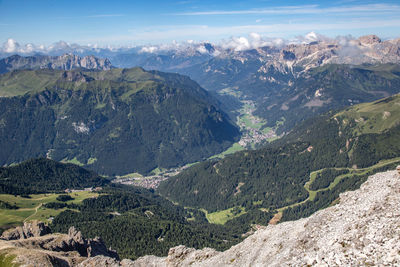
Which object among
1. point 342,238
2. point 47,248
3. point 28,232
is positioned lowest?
point 28,232

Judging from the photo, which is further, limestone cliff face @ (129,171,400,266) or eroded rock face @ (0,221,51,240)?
eroded rock face @ (0,221,51,240)

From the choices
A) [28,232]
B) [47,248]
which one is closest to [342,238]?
[47,248]

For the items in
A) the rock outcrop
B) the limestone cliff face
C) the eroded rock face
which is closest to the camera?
the limestone cliff face

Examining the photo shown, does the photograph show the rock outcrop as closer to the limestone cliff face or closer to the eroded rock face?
the eroded rock face

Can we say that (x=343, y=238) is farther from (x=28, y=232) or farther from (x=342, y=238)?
(x=28, y=232)

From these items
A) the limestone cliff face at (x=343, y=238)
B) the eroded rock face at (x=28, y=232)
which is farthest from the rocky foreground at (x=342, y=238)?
the eroded rock face at (x=28, y=232)

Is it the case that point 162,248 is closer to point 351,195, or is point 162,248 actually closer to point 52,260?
point 52,260

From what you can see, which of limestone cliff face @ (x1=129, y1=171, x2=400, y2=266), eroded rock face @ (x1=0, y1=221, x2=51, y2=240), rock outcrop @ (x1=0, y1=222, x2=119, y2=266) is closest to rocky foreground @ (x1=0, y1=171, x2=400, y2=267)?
limestone cliff face @ (x1=129, y1=171, x2=400, y2=266)

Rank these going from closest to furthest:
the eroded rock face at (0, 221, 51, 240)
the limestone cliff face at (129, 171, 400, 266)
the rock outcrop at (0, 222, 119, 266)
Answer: the limestone cliff face at (129, 171, 400, 266) → the rock outcrop at (0, 222, 119, 266) → the eroded rock face at (0, 221, 51, 240)
